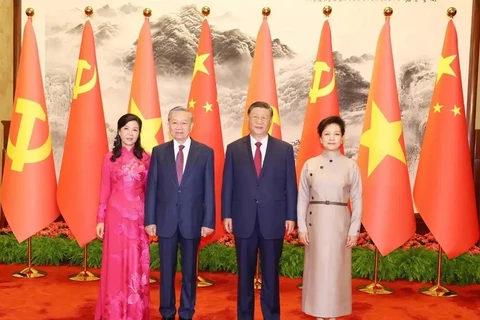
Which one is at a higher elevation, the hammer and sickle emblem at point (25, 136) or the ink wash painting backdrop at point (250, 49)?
the ink wash painting backdrop at point (250, 49)

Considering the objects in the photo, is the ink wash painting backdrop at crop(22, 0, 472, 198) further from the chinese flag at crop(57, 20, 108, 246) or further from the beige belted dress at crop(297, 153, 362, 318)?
the beige belted dress at crop(297, 153, 362, 318)

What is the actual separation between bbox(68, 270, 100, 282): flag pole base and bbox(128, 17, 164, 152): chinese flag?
1.37 meters

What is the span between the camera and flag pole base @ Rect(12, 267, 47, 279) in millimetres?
4870

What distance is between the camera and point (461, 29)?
19.2 feet

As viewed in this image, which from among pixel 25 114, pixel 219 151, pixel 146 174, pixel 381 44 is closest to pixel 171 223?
pixel 146 174

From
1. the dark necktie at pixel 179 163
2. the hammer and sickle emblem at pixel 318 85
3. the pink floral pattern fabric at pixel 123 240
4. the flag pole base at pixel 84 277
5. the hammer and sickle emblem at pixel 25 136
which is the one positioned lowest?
the flag pole base at pixel 84 277

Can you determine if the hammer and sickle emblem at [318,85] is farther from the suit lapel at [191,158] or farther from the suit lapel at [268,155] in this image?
the suit lapel at [191,158]

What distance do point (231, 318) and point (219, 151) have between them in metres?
1.53

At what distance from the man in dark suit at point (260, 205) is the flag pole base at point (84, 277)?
1.96 meters

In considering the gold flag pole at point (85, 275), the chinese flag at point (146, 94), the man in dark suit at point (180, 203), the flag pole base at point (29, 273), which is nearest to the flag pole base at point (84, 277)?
the gold flag pole at point (85, 275)

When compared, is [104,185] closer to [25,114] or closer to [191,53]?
[25,114]

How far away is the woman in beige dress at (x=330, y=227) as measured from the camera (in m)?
3.25

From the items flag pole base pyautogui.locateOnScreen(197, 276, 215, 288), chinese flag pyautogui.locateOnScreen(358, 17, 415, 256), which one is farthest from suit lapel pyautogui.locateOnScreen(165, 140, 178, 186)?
chinese flag pyautogui.locateOnScreen(358, 17, 415, 256)

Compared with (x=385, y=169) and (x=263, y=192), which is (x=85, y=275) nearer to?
(x=263, y=192)
